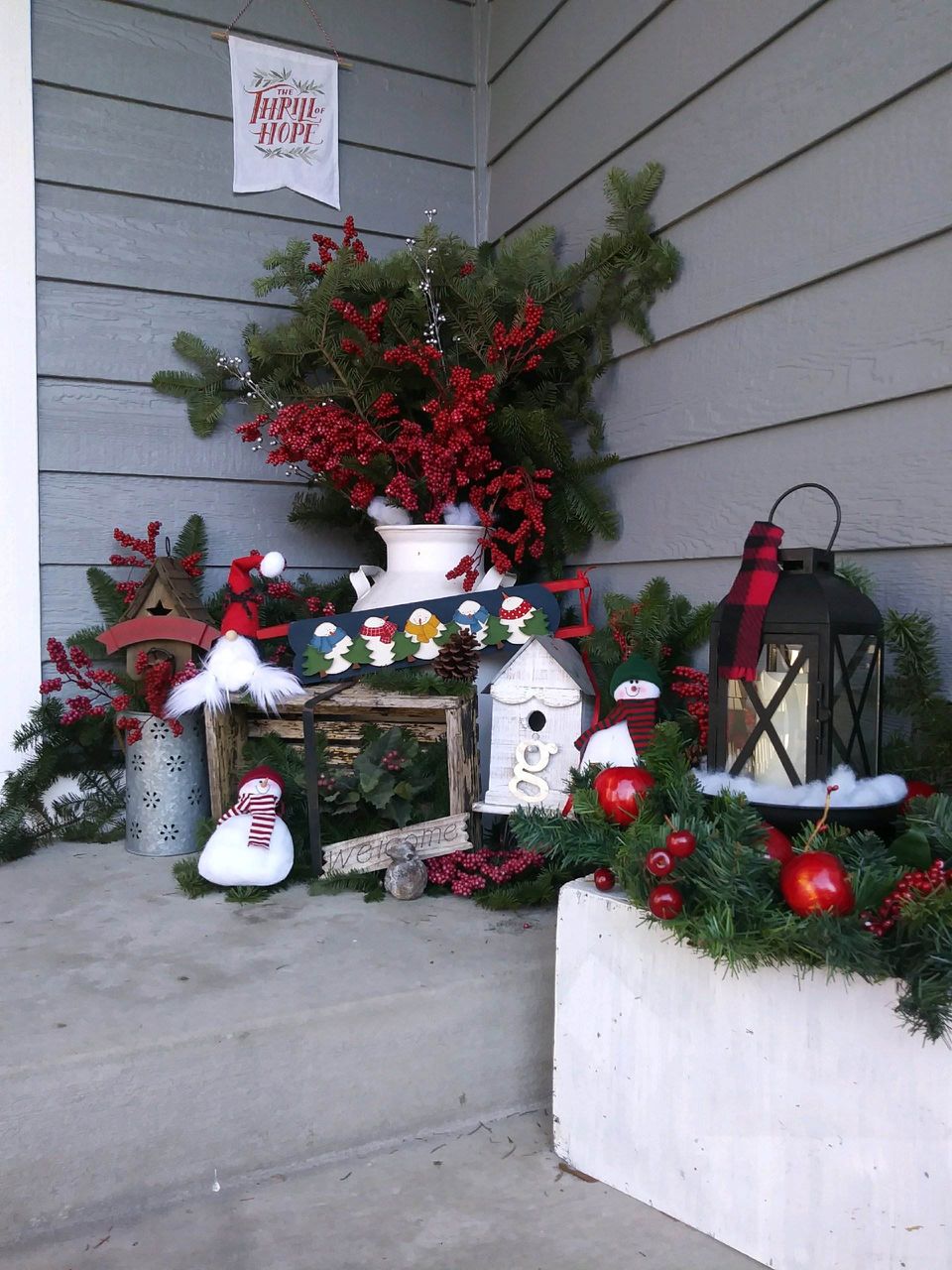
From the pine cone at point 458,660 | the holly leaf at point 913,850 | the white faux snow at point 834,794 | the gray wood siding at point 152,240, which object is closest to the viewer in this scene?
the holly leaf at point 913,850

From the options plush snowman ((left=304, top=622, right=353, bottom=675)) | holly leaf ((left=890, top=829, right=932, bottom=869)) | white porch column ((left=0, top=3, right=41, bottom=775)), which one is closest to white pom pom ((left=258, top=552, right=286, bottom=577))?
plush snowman ((left=304, top=622, right=353, bottom=675))

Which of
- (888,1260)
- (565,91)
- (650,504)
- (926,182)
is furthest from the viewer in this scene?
(565,91)

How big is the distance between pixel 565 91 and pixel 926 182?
107 centimetres

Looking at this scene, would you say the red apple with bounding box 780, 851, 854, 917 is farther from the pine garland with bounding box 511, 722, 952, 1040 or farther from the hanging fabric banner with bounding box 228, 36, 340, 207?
the hanging fabric banner with bounding box 228, 36, 340, 207

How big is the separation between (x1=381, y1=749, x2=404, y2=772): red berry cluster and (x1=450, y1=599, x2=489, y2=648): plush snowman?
0.29 metres

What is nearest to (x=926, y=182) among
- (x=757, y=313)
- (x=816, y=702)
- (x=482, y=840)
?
(x=757, y=313)

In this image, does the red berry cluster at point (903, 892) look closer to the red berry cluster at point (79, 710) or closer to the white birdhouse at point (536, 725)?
the white birdhouse at point (536, 725)

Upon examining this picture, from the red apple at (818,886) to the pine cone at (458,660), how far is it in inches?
34.8

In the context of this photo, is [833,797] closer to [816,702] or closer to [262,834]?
[816,702]

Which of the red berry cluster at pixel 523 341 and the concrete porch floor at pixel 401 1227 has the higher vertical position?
the red berry cluster at pixel 523 341

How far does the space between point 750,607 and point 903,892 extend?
386mm

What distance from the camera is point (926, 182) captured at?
1348 mm

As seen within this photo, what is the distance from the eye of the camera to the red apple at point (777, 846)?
1052mm

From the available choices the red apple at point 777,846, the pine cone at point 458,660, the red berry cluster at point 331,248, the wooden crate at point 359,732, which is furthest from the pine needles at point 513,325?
the red apple at point 777,846
